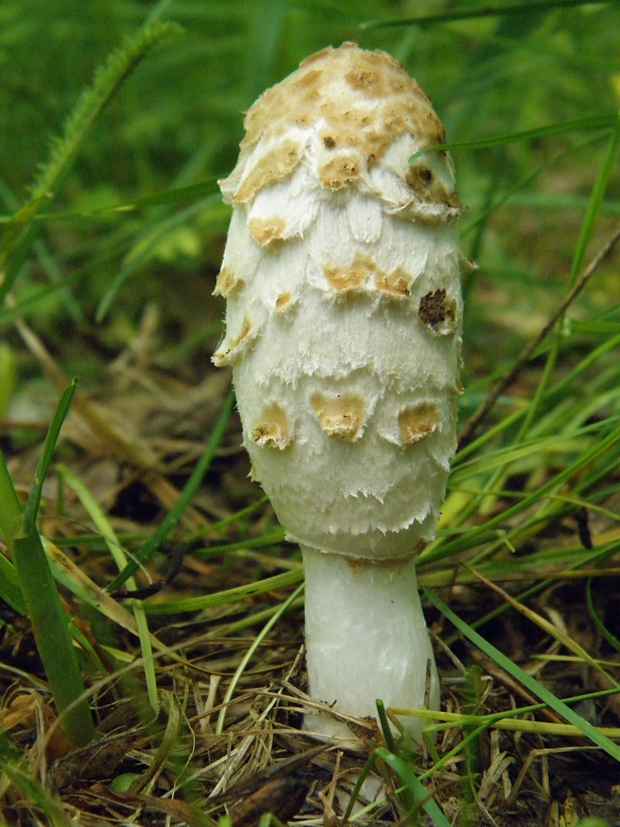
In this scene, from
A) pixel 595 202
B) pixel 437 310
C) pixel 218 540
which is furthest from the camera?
pixel 218 540

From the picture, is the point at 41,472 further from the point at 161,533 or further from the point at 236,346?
the point at 161,533

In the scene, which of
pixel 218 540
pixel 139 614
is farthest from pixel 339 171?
pixel 218 540

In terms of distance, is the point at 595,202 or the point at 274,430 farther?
the point at 595,202

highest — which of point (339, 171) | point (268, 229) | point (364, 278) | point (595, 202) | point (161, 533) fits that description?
point (595, 202)

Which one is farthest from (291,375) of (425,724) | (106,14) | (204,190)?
(106,14)

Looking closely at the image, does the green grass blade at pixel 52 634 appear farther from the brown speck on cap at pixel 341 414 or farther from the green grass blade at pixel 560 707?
the green grass blade at pixel 560 707

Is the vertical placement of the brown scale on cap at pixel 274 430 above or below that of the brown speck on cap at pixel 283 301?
below

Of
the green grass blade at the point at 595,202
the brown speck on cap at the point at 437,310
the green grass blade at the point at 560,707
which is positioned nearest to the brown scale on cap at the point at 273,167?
the brown speck on cap at the point at 437,310
